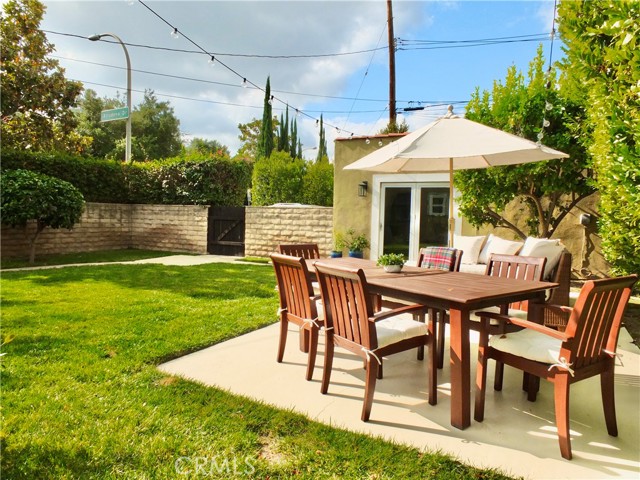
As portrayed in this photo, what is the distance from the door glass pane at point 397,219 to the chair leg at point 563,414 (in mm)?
6440

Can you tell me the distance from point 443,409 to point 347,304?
920mm

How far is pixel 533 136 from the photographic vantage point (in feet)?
19.8

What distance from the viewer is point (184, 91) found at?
20.0 meters

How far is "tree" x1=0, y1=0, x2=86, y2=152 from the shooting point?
432 inches

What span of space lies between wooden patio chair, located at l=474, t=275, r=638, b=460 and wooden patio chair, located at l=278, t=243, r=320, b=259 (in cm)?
233

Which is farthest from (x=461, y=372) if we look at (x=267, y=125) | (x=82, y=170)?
(x=267, y=125)

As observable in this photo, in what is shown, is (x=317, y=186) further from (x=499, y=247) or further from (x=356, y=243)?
(x=499, y=247)

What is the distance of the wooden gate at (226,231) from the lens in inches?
438

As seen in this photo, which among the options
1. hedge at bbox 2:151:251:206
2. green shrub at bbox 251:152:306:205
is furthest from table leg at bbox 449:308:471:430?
green shrub at bbox 251:152:306:205

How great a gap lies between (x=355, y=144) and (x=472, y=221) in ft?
10.8

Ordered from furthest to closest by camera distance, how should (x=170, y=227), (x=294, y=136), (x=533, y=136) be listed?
(x=294, y=136) < (x=170, y=227) < (x=533, y=136)

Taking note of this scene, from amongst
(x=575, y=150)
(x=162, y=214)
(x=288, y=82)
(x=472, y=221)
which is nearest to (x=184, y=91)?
(x=288, y=82)

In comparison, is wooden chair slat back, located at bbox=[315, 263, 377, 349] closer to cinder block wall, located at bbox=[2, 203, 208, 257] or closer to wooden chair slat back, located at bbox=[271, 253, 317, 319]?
wooden chair slat back, located at bbox=[271, 253, 317, 319]

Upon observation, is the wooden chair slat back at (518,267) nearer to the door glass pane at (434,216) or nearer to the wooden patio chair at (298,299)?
the wooden patio chair at (298,299)
